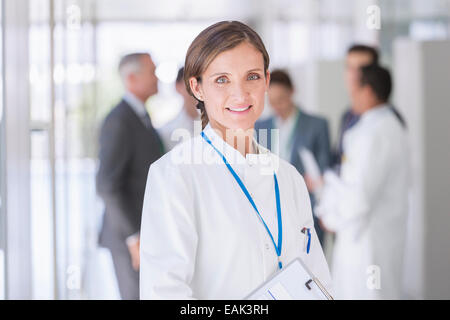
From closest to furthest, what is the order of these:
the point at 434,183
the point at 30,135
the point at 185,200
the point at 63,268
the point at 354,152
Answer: the point at 185,200
the point at 30,135
the point at 63,268
the point at 354,152
the point at 434,183

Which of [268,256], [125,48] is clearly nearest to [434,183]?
[268,256]

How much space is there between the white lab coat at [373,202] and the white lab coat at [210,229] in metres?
2.14

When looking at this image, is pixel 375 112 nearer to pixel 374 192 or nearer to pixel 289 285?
pixel 374 192

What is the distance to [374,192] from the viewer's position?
359 centimetres

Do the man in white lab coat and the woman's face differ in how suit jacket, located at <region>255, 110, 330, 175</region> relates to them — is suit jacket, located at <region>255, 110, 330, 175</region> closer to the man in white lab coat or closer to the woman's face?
the man in white lab coat

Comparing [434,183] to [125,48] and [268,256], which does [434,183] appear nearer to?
[268,256]

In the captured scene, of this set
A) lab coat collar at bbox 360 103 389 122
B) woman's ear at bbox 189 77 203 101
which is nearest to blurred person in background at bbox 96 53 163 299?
woman's ear at bbox 189 77 203 101

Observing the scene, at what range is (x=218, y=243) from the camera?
1369 millimetres

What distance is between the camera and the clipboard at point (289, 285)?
4.37 ft

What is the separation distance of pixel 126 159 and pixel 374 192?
157 cm

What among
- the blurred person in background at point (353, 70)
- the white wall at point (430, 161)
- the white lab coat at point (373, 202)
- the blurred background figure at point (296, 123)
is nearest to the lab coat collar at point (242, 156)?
the white lab coat at point (373, 202)

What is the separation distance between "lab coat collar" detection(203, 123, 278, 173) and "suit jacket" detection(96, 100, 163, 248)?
105 cm

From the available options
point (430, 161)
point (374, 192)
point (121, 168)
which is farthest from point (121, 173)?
point (430, 161)
